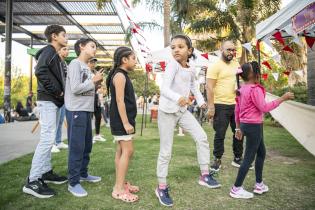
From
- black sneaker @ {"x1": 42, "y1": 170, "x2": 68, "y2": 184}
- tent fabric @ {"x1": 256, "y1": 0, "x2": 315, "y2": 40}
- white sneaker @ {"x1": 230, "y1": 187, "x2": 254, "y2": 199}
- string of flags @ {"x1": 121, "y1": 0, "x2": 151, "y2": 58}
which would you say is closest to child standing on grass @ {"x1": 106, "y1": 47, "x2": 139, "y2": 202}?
black sneaker @ {"x1": 42, "y1": 170, "x2": 68, "y2": 184}

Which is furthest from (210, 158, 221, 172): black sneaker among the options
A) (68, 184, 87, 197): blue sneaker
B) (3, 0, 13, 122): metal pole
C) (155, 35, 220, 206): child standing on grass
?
(3, 0, 13, 122): metal pole

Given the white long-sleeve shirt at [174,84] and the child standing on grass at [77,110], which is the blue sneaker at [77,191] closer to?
the child standing on grass at [77,110]

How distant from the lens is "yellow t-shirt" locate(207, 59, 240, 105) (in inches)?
192

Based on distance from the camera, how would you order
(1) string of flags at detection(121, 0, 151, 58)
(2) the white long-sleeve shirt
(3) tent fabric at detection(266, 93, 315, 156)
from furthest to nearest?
(1) string of flags at detection(121, 0, 151, 58) < (3) tent fabric at detection(266, 93, 315, 156) < (2) the white long-sleeve shirt

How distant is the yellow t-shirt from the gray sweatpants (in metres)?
1.22

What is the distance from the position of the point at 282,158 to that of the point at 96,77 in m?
3.90

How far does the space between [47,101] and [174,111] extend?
1.42 m

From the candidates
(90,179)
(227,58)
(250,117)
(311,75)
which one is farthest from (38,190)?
(311,75)

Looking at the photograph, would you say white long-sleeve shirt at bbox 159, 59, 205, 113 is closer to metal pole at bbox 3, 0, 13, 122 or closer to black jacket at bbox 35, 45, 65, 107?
black jacket at bbox 35, 45, 65, 107

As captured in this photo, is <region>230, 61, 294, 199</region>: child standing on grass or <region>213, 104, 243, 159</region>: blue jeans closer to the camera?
<region>230, 61, 294, 199</region>: child standing on grass

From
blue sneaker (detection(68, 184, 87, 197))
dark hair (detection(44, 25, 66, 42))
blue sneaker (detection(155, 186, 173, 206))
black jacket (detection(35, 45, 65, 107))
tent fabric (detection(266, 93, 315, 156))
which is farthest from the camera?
tent fabric (detection(266, 93, 315, 156))

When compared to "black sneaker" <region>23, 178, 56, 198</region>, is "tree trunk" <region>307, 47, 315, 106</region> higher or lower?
higher

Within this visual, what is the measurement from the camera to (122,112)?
11.4 feet

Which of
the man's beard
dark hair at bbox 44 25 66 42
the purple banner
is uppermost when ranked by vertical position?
the purple banner
